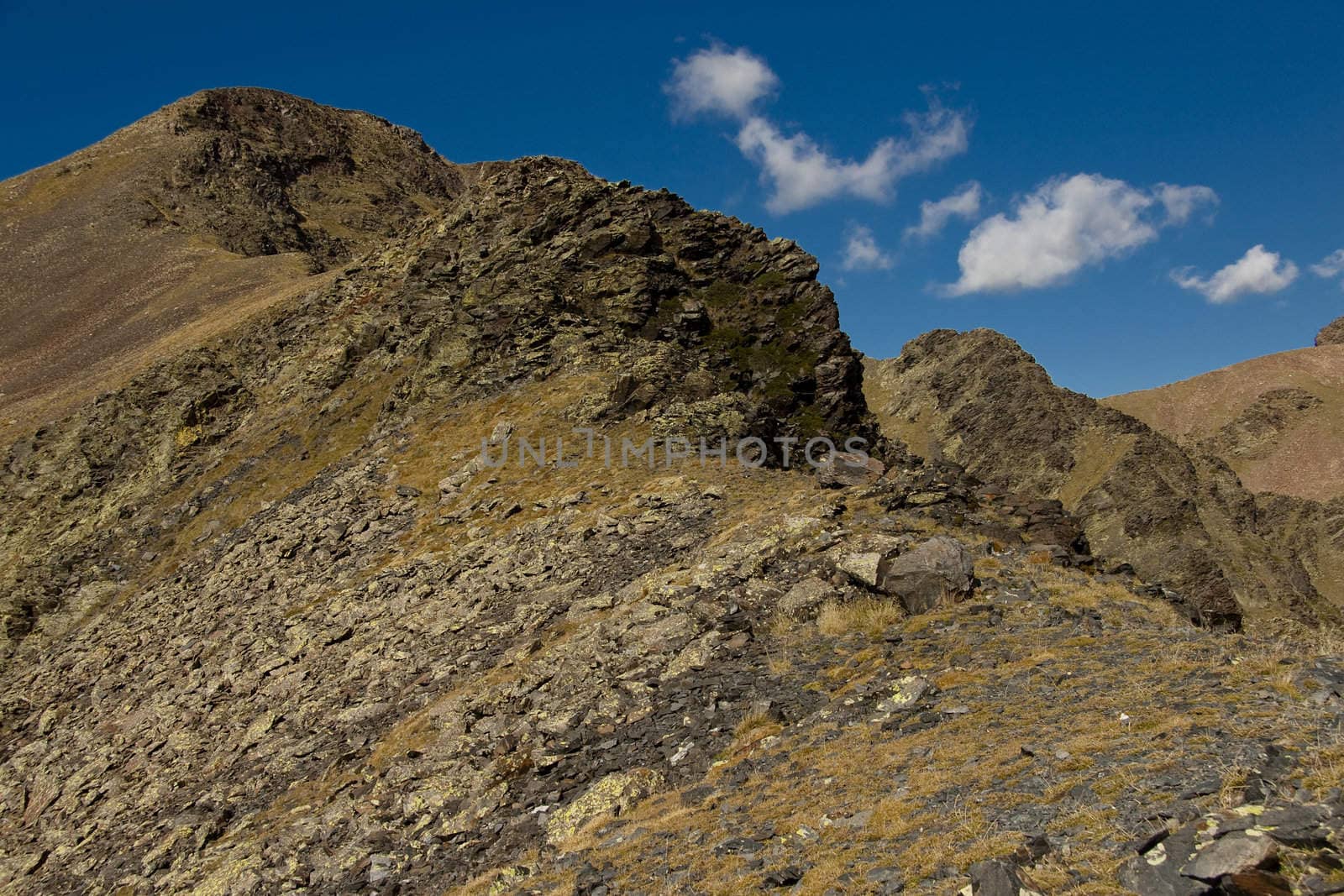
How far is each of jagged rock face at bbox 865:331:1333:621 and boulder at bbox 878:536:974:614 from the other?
62432 mm

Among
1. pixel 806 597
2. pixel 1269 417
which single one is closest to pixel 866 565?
pixel 806 597

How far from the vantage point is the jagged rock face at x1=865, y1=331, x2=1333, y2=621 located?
87.4 m

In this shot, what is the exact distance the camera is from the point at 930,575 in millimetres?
17172

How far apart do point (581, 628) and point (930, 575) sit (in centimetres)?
909

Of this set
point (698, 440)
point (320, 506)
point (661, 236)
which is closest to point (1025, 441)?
point (661, 236)

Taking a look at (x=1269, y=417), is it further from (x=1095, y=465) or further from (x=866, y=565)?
(x=866, y=565)

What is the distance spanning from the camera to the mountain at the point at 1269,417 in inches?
6304

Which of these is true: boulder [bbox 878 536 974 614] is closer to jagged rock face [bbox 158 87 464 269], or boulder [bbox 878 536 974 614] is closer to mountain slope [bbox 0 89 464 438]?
mountain slope [bbox 0 89 464 438]

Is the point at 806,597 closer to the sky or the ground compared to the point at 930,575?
closer to the sky

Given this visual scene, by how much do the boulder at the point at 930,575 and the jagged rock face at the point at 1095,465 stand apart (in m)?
62.4

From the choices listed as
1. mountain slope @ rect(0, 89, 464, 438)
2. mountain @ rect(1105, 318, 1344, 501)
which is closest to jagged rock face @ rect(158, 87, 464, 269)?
mountain slope @ rect(0, 89, 464, 438)

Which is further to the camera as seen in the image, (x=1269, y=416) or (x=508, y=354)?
(x=1269, y=416)

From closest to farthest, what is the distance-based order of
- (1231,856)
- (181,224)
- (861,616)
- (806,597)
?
1. (1231,856)
2. (861,616)
3. (806,597)
4. (181,224)

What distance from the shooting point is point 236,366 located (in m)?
48.7
